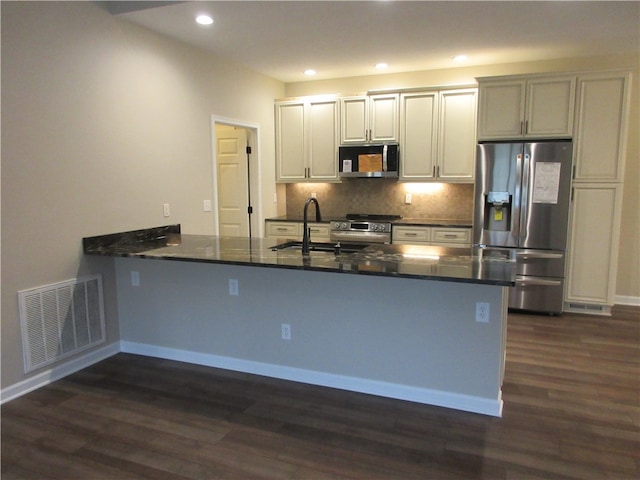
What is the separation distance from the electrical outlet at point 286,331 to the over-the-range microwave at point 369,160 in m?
2.76

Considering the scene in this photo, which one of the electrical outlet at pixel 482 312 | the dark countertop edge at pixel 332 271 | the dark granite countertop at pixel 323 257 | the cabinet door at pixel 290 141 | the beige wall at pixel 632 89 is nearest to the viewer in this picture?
the dark countertop edge at pixel 332 271

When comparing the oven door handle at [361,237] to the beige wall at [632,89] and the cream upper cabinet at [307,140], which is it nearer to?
the cream upper cabinet at [307,140]

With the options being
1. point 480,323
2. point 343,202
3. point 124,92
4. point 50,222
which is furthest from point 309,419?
point 343,202

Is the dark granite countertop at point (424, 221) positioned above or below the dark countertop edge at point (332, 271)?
above

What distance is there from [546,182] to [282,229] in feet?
10.1

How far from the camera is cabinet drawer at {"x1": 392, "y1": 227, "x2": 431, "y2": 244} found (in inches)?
199

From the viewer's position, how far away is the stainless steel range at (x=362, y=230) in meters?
5.19

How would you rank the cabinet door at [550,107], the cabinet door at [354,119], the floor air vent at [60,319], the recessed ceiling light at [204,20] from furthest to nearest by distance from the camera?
the cabinet door at [354,119], the cabinet door at [550,107], the recessed ceiling light at [204,20], the floor air vent at [60,319]

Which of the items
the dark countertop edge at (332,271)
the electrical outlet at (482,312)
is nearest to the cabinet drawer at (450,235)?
the electrical outlet at (482,312)

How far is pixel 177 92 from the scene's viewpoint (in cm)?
412

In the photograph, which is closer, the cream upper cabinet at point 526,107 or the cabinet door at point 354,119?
the cream upper cabinet at point 526,107

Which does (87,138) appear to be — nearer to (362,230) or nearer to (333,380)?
(333,380)

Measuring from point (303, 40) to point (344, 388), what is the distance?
312cm

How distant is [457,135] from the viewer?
503 cm
